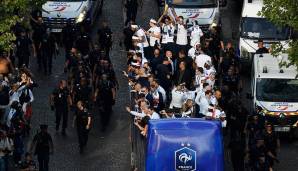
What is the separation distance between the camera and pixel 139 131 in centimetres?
2812

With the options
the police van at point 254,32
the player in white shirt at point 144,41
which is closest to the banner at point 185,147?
the player in white shirt at point 144,41

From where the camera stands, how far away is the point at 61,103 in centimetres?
2916

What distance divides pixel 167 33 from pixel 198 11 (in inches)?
189

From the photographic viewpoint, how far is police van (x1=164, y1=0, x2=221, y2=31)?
1476 inches

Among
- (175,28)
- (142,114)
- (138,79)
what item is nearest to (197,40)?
(175,28)

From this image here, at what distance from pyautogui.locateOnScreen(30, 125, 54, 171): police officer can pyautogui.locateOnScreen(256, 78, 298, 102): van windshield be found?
7.01m

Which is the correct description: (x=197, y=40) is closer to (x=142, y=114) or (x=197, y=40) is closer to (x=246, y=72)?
(x=246, y=72)

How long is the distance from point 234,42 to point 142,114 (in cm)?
1170

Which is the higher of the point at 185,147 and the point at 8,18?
the point at 8,18

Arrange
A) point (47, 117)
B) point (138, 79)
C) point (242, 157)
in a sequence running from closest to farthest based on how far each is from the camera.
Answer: point (242, 157), point (138, 79), point (47, 117)

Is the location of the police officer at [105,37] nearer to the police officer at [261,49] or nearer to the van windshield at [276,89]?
the police officer at [261,49]

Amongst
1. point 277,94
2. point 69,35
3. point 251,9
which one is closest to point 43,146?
point 277,94

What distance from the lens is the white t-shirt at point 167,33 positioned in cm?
3300

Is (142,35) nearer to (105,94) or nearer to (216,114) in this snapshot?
(105,94)
